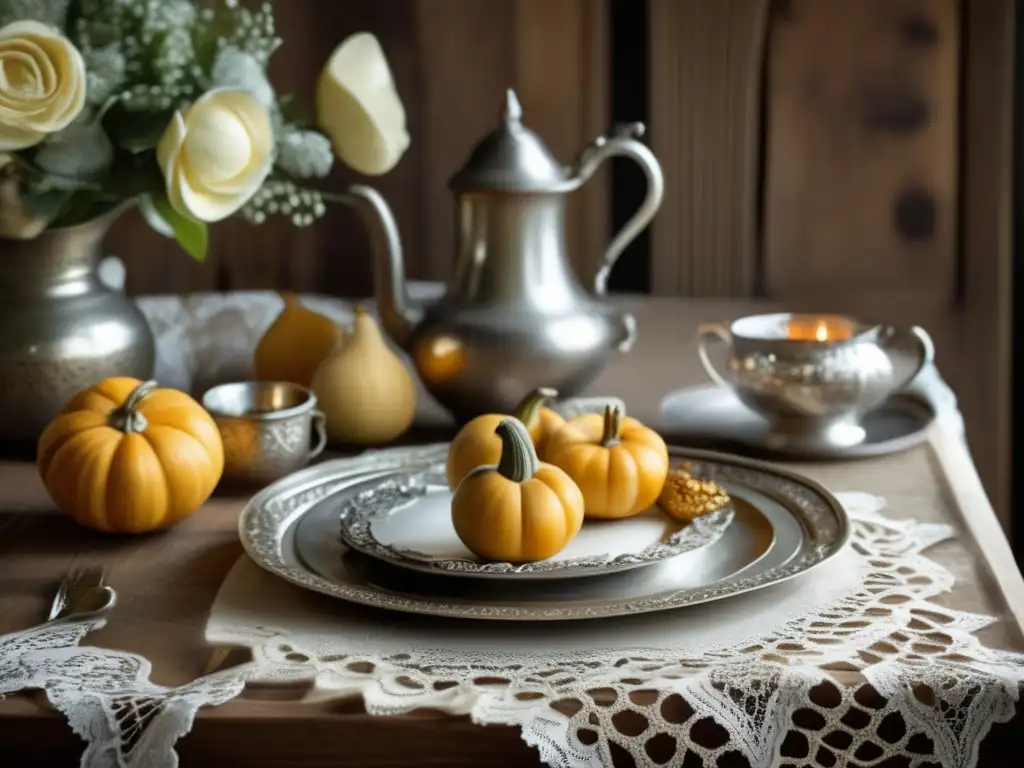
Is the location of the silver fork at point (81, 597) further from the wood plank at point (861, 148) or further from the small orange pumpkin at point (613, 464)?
the wood plank at point (861, 148)

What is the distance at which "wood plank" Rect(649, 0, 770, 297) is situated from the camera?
1.70m

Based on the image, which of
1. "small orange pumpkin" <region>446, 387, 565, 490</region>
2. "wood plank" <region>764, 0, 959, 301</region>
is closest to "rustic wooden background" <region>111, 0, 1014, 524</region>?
"wood plank" <region>764, 0, 959, 301</region>

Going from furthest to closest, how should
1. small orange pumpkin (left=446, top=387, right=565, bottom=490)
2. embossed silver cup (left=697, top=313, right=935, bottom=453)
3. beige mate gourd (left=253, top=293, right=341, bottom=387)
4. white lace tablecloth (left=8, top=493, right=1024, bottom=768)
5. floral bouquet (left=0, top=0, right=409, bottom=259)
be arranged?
1. beige mate gourd (left=253, top=293, right=341, bottom=387)
2. embossed silver cup (left=697, top=313, right=935, bottom=453)
3. floral bouquet (left=0, top=0, right=409, bottom=259)
4. small orange pumpkin (left=446, top=387, right=565, bottom=490)
5. white lace tablecloth (left=8, top=493, right=1024, bottom=768)

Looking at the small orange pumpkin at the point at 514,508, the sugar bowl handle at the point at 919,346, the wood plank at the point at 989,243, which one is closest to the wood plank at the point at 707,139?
the wood plank at the point at 989,243

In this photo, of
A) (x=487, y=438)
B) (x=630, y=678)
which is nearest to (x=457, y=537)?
(x=487, y=438)

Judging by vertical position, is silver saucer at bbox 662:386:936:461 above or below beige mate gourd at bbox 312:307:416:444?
below

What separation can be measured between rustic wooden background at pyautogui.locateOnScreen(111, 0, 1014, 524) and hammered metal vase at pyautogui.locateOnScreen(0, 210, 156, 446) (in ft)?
2.70

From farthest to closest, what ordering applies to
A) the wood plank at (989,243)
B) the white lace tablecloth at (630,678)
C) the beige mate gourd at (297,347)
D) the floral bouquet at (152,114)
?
the wood plank at (989,243)
the beige mate gourd at (297,347)
the floral bouquet at (152,114)
the white lace tablecloth at (630,678)

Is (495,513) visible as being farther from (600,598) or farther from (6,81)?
(6,81)

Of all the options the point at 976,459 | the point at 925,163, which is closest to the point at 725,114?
the point at 925,163

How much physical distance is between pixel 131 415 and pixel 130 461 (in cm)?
3

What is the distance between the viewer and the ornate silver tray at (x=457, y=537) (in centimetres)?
70

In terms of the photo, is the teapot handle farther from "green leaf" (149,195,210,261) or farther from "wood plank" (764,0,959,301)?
"wood plank" (764,0,959,301)

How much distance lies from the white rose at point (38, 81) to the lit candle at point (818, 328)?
0.56 meters
